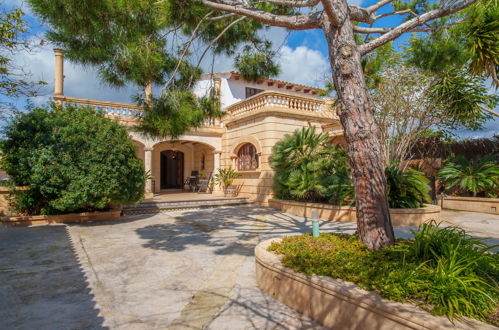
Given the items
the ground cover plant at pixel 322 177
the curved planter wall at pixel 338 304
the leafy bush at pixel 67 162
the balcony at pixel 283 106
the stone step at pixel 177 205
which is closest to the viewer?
the curved planter wall at pixel 338 304

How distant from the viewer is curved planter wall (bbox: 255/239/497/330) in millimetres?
2193

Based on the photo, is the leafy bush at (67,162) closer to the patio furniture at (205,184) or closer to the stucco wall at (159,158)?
the patio furniture at (205,184)

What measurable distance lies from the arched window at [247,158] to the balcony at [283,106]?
56.8 inches

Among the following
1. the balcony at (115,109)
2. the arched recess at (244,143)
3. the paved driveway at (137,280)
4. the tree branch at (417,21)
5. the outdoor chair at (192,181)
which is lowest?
the paved driveway at (137,280)

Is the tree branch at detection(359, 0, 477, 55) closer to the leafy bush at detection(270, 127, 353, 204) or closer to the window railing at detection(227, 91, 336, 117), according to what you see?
the leafy bush at detection(270, 127, 353, 204)

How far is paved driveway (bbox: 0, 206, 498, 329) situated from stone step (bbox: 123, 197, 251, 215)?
3.14 m

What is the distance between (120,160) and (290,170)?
17.7 feet

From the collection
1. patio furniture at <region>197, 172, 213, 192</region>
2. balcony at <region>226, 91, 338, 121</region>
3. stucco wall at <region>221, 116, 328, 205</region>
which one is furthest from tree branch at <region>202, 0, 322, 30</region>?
patio furniture at <region>197, 172, 213, 192</region>

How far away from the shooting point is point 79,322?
2.95 meters

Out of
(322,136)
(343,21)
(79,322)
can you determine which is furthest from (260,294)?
(322,136)

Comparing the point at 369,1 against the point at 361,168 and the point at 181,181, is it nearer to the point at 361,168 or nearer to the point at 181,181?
the point at 361,168

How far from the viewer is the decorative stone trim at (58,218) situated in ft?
26.5

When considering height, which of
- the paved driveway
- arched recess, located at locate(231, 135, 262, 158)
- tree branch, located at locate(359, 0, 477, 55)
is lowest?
the paved driveway

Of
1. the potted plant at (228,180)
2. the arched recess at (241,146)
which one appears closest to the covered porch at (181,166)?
the potted plant at (228,180)
